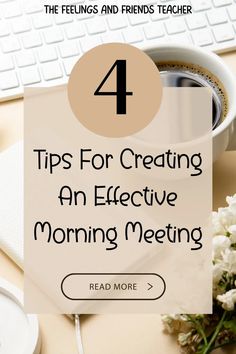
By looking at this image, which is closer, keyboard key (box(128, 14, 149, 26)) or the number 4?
the number 4

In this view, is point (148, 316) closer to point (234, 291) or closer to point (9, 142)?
point (234, 291)

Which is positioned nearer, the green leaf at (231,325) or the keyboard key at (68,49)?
the green leaf at (231,325)

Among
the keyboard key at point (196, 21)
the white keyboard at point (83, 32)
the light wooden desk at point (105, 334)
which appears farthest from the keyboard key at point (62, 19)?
the light wooden desk at point (105, 334)

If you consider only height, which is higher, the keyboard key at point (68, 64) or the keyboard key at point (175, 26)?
the keyboard key at point (175, 26)

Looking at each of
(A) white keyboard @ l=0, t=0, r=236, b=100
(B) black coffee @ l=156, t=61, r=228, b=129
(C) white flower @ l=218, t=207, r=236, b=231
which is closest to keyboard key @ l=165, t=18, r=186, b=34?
(A) white keyboard @ l=0, t=0, r=236, b=100

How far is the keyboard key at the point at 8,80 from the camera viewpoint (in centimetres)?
65

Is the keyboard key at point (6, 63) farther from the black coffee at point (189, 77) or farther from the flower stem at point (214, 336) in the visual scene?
the flower stem at point (214, 336)

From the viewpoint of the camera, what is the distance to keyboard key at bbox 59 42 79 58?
0.66m

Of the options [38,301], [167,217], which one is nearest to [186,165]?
[167,217]

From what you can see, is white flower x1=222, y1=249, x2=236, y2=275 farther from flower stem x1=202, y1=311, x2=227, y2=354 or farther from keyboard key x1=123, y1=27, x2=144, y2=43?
keyboard key x1=123, y1=27, x2=144, y2=43

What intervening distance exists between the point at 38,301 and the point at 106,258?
59 mm

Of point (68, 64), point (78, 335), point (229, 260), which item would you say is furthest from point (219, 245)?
point (68, 64)

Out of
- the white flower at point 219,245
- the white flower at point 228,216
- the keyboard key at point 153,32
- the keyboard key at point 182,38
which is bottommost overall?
the white flower at point 219,245

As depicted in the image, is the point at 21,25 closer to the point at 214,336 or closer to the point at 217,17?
the point at 217,17
